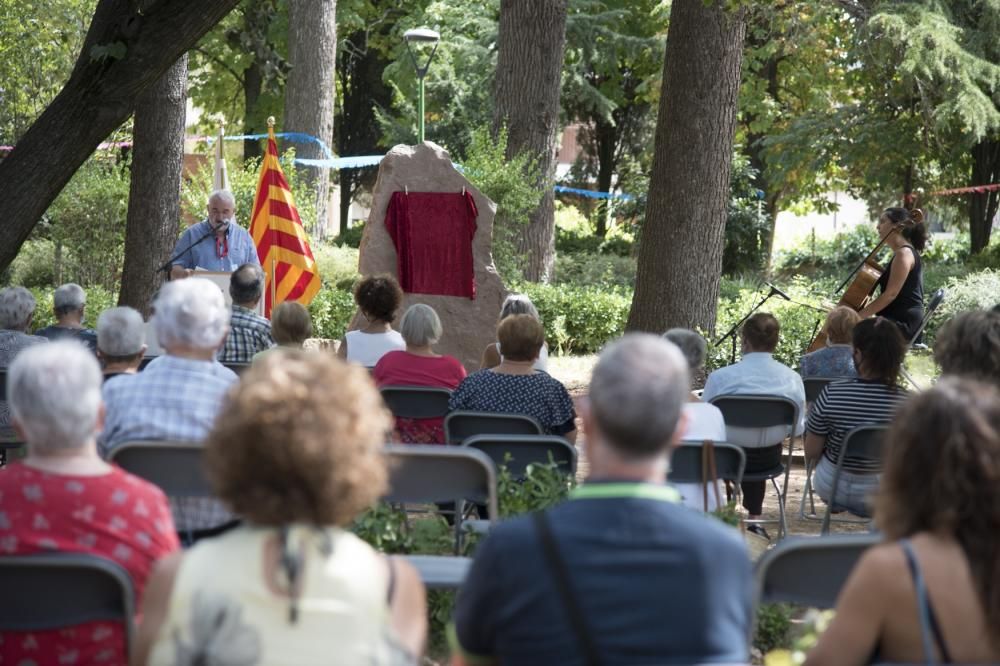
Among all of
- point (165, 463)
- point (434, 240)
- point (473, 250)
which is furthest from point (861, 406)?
point (473, 250)

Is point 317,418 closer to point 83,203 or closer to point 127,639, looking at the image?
point 127,639

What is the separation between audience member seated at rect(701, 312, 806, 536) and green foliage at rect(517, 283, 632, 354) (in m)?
8.36

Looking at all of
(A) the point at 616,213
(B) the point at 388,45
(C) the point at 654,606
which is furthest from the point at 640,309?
(B) the point at 388,45

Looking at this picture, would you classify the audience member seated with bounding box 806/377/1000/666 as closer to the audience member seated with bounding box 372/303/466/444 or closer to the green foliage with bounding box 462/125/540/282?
the audience member seated with bounding box 372/303/466/444

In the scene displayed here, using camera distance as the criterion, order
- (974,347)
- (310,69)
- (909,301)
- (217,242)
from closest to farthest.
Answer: (974,347), (909,301), (217,242), (310,69)

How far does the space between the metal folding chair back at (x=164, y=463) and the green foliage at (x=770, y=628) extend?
2209 mm

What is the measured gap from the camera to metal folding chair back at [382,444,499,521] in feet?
12.8

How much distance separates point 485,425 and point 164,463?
1.82 meters

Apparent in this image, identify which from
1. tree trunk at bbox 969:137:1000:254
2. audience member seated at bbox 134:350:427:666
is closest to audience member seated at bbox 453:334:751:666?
audience member seated at bbox 134:350:427:666

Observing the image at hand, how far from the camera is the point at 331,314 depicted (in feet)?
48.5

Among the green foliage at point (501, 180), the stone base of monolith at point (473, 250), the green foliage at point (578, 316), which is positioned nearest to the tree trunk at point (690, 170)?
the stone base of monolith at point (473, 250)

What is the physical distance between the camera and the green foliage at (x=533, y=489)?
15.2 feet

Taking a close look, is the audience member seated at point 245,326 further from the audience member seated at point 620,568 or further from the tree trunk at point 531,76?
the tree trunk at point 531,76

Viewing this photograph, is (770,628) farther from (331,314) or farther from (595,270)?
(595,270)
